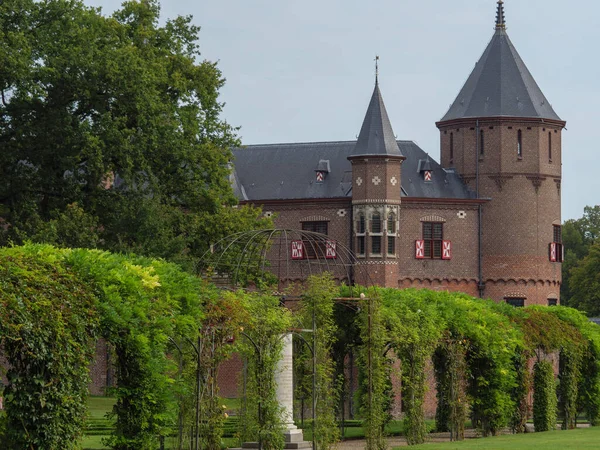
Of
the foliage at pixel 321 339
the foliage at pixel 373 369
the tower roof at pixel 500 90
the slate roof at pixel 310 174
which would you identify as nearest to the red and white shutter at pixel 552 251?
the slate roof at pixel 310 174

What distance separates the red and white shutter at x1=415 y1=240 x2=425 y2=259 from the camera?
54.1 m

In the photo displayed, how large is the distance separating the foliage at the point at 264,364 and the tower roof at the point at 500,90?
3163 cm

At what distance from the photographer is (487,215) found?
54.7m

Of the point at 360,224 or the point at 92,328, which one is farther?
the point at 360,224

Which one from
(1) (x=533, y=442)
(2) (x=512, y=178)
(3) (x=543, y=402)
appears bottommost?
(1) (x=533, y=442)

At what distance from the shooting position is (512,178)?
54.5 m

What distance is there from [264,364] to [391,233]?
94.4ft

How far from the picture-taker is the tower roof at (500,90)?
5478 centimetres

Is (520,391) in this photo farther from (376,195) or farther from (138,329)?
(376,195)

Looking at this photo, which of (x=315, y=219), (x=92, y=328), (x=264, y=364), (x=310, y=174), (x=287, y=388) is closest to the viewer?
(x=92, y=328)

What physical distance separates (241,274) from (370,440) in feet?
44.2

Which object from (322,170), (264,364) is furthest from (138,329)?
(322,170)

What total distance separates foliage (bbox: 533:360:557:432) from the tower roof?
2066cm

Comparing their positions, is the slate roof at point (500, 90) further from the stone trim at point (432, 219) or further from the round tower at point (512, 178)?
the stone trim at point (432, 219)
